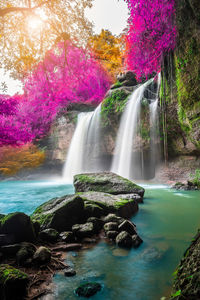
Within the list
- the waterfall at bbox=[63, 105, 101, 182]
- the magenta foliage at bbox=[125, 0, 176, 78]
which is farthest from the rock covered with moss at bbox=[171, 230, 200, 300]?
the waterfall at bbox=[63, 105, 101, 182]

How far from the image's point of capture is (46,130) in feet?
57.0

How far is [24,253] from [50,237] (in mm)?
641

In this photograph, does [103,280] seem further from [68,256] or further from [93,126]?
[93,126]

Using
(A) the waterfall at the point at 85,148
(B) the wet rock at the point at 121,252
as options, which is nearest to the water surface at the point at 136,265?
(B) the wet rock at the point at 121,252

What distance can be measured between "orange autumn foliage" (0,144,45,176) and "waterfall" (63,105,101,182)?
2.95 meters

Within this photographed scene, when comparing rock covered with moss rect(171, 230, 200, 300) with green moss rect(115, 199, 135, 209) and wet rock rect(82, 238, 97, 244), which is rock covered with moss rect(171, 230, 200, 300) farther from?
green moss rect(115, 199, 135, 209)

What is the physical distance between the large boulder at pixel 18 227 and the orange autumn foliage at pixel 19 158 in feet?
46.4

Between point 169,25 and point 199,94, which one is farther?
point 169,25

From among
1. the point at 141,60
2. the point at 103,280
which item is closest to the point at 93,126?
the point at 141,60

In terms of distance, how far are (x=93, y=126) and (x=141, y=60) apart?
19.0ft

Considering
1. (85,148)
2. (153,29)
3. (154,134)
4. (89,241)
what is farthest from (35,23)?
(85,148)

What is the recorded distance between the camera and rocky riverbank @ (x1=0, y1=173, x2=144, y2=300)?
1734 mm

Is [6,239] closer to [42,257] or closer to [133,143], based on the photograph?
[42,257]

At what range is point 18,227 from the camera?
8.56 feet
